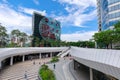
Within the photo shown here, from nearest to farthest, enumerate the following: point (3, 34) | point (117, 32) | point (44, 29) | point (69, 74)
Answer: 1. point (69, 74)
2. point (117, 32)
3. point (3, 34)
4. point (44, 29)

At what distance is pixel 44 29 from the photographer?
365 feet

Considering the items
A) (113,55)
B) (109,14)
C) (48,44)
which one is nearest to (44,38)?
(48,44)

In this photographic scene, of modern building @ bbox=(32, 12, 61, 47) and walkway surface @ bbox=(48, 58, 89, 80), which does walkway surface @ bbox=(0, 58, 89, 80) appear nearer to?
walkway surface @ bbox=(48, 58, 89, 80)

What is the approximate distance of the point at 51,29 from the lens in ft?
384

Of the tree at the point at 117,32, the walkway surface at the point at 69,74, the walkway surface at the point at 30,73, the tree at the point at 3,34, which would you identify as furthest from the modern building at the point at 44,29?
the tree at the point at 117,32

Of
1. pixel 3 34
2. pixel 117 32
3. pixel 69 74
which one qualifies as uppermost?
pixel 3 34

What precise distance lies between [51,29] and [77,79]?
288 ft

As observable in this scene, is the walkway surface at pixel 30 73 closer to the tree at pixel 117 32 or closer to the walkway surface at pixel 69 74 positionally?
the walkway surface at pixel 69 74

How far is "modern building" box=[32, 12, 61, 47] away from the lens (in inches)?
4171

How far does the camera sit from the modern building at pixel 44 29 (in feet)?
348

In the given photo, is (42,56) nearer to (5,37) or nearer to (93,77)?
(5,37)

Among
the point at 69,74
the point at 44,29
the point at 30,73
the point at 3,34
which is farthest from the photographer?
the point at 44,29

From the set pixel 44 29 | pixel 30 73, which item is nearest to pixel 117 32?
pixel 30 73

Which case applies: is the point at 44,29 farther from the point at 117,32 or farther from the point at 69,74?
the point at 69,74
